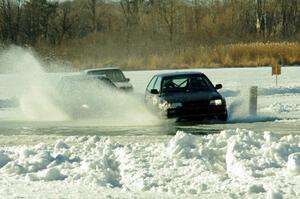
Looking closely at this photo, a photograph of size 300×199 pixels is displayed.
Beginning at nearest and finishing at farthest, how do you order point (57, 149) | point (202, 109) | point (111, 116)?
point (57, 149) → point (202, 109) → point (111, 116)

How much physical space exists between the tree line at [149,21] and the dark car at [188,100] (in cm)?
5697

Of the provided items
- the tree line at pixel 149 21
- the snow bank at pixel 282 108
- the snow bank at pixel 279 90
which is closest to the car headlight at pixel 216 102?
the snow bank at pixel 282 108

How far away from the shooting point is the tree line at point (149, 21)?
265 ft

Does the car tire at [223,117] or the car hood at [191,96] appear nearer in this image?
the car hood at [191,96]

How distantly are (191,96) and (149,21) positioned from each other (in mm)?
70735

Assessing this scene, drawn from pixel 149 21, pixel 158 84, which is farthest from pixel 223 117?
pixel 149 21

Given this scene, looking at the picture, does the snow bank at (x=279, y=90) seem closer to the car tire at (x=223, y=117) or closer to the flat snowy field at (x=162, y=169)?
the car tire at (x=223, y=117)

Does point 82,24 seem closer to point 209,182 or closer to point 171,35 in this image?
point 171,35

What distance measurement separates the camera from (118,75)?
88.7ft

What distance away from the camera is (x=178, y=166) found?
9734 millimetres

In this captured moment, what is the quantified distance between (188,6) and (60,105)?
69886 millimetres

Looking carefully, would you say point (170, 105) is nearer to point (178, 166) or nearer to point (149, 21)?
point (178, 166)

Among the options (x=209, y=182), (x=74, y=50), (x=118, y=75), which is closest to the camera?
(x=209, y=182)

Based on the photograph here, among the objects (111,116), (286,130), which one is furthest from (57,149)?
(111,116)
